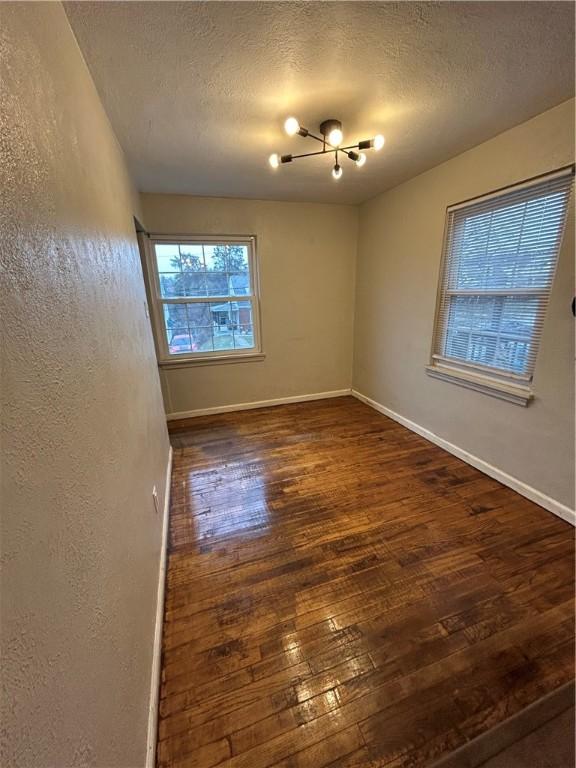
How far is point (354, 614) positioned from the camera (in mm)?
1421

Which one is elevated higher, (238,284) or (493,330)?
(238,284)

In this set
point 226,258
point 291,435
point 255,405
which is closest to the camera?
point 291,435

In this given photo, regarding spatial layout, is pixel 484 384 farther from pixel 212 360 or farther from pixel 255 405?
pixel 212 360

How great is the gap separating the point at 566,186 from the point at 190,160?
2.55m

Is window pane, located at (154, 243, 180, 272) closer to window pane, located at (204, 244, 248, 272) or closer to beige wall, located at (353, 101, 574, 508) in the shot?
window pane, located at (204, 244, 248, 272)

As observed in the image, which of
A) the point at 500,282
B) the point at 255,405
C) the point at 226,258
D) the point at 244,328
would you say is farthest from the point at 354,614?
the point at 226,258

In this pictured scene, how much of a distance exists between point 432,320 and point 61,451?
2946 millimetres

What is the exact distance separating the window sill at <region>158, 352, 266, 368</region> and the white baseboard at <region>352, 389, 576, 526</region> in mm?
1808

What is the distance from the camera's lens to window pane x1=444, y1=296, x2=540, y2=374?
6.97ft

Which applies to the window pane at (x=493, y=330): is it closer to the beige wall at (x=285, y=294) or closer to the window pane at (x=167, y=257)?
the beige wall at (x=285, y=294)

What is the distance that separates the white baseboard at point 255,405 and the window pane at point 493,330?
181 cm

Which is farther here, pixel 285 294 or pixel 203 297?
pixel 285 294

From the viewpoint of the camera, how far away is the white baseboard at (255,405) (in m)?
3.72

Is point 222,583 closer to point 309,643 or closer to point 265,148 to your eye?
point 309,643
